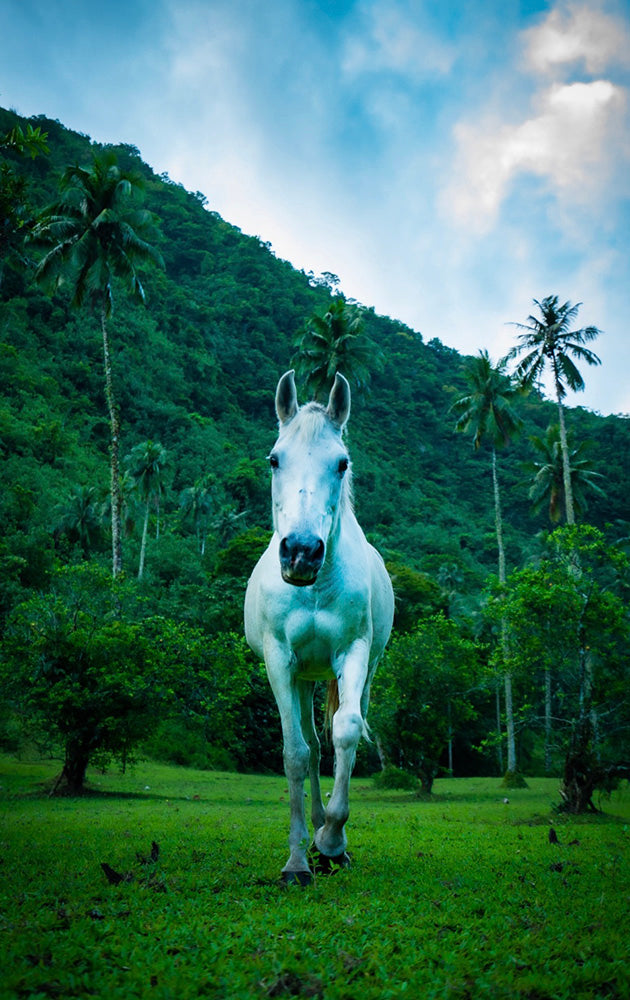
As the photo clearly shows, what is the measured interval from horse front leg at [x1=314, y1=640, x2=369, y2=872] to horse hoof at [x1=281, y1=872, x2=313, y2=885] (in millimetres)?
211

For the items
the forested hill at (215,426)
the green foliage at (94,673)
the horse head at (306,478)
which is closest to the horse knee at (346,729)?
the horse head at (306,478)

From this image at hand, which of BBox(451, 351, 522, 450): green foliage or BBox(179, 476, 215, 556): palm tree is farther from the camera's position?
BBox(179, 476, 215, 556): palm tree

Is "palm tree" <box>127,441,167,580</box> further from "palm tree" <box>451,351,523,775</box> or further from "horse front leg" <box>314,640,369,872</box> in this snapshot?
"horse front leg" <box>314,640,369,872</box>

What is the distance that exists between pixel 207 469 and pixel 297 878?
60770 millimetres

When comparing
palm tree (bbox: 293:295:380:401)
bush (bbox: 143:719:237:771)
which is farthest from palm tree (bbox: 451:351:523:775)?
bush (bbox: 143:719:237:771)

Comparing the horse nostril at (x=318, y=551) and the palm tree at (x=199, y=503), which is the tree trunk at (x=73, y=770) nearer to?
the horse nostril at (x=318, y=551)

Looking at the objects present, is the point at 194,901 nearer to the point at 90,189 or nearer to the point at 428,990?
the point at 428,990

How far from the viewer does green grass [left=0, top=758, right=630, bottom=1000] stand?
2.73 m

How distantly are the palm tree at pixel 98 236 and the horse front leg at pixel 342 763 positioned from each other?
2115 cm

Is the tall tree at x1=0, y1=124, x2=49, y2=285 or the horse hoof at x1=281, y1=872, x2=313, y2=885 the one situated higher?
the tall tree at x1=0, y1=124, x2=49, y2=285

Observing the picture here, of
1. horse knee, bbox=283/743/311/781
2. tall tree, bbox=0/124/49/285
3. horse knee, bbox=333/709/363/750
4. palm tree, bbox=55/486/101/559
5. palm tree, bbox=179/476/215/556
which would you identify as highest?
palm tree, bbox=179/476/215/556

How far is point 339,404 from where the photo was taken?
5.10 m

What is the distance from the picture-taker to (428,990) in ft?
8.79

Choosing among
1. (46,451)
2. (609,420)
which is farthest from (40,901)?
(609,420)
